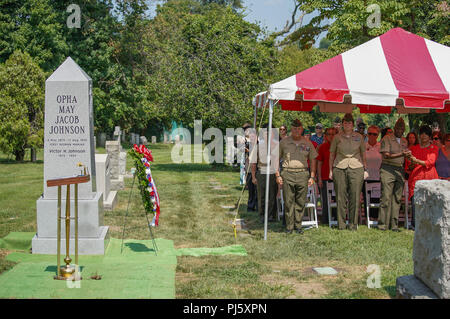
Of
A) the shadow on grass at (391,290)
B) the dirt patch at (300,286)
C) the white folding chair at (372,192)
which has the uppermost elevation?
the white folding chair at (372,192)

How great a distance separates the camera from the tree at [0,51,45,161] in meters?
21.9

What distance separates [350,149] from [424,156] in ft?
4.22

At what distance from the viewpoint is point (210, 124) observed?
66.2 ft

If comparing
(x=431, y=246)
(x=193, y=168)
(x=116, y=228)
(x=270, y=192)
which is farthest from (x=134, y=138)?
(x=431, y=246)

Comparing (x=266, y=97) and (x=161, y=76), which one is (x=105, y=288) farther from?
(x=161, y=76)

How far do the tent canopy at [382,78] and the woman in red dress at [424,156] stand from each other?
0.53 meters

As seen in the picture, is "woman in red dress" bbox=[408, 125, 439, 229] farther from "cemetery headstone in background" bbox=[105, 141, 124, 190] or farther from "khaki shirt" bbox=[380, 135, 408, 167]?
"cemetery headstone in background" bbox=[105, 141, 124, 190]

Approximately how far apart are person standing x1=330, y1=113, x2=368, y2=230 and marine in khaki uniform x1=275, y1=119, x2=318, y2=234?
1.74 feet

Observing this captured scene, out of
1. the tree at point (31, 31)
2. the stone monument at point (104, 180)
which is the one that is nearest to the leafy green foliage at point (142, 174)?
the stone monument at point (104, 180)

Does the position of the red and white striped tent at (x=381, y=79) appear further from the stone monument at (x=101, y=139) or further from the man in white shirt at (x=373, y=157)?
the stone monument at (x=101, y=139)

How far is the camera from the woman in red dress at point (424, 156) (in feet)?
29.1

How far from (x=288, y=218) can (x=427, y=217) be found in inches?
173

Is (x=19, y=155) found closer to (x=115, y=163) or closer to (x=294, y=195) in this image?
(x=115, y=163)

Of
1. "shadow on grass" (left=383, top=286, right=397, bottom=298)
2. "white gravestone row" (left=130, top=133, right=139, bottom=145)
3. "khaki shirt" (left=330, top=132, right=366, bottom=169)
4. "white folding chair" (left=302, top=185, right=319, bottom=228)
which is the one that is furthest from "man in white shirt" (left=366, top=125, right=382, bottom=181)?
"white gravestone row" (left=130, top=133, right=139, bottom=145)
